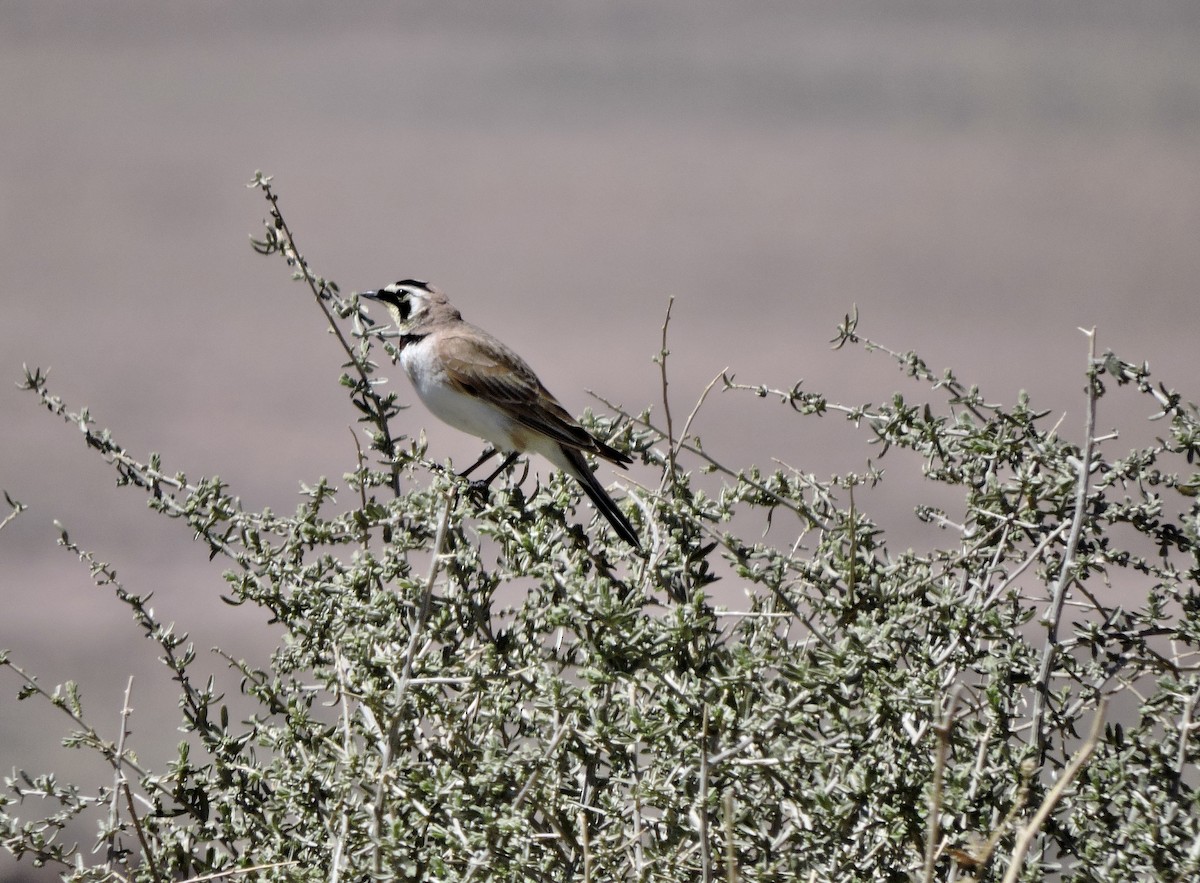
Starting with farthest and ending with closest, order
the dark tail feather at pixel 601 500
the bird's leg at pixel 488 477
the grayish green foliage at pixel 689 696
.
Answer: the bird's leg at pixel 488 477 < the dark tail feather at pixel 601 500 < the grayish green foliage at pixel 689 696

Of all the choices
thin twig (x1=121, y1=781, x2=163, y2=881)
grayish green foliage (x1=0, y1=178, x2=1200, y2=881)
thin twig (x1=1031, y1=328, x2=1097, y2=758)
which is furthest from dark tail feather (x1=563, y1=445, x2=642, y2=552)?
thin twig (x1=121, y1=781, x2=163, y2=881)

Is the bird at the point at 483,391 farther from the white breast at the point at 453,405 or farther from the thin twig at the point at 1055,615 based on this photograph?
the thin twig at the point at 1055,615

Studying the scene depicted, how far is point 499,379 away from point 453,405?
17cm

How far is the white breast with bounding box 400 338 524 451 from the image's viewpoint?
404 cm

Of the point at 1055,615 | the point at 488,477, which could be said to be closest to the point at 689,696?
the point at 1055,615

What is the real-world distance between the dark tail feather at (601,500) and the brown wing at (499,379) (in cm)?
32

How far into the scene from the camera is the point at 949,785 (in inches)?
73.6

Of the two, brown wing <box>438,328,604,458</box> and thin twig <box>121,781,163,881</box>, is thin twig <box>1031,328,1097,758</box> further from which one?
brown wing <box>438,328,604,458</box>

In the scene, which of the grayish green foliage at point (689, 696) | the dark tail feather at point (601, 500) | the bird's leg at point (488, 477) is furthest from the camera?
the bird's leg at point (488, 477)

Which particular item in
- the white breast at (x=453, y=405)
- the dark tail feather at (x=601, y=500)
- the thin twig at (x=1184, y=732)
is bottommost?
the thin twig at (x=1184, y=732)

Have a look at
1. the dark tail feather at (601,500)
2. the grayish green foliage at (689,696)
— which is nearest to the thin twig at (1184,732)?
the grayish green foliage at (689,696)

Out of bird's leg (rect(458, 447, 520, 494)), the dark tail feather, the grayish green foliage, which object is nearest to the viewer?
the grayish green foliage

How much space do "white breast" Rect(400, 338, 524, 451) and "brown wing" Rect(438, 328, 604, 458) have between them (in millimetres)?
28

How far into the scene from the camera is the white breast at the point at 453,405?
4.04 meters
